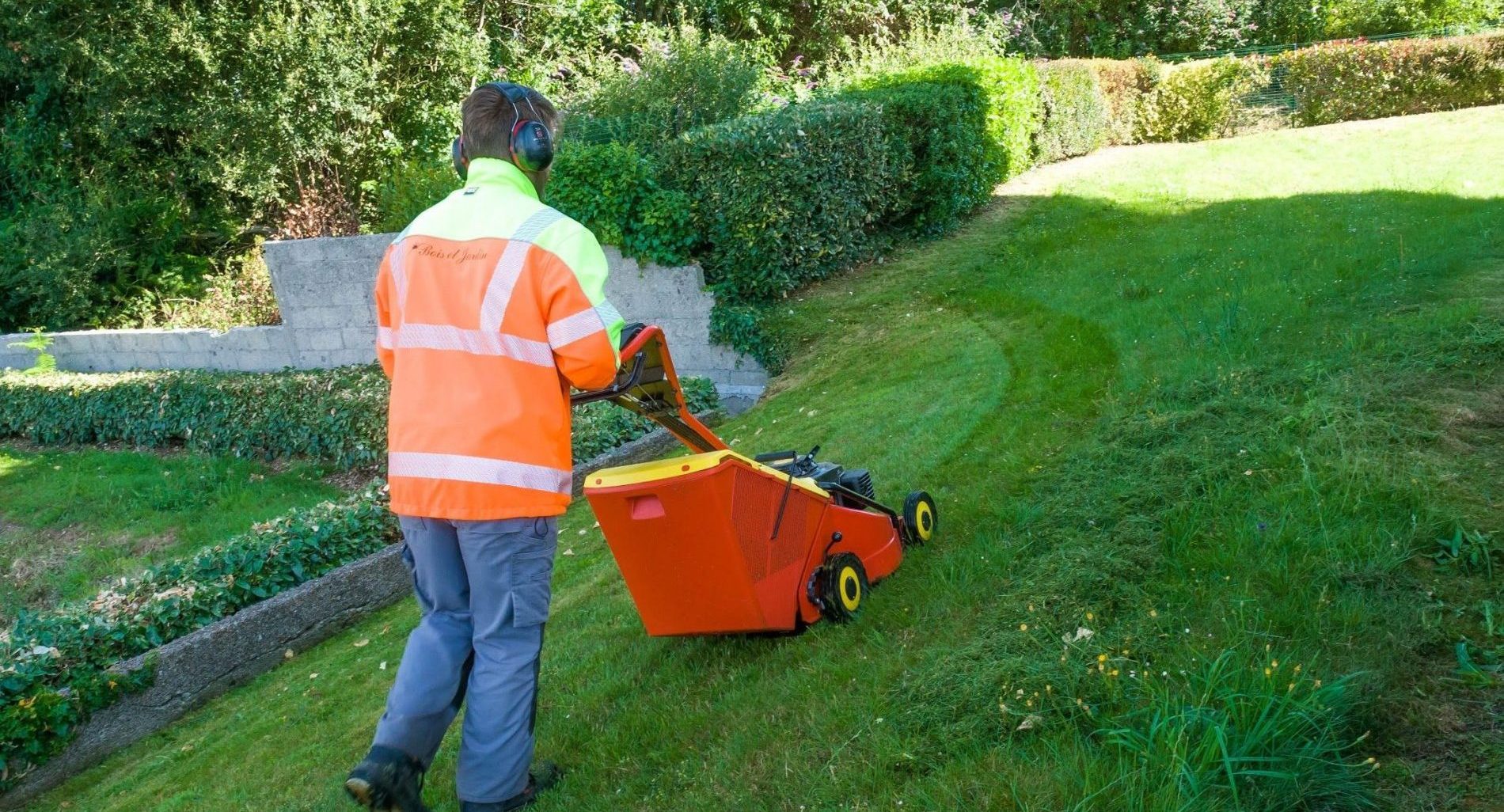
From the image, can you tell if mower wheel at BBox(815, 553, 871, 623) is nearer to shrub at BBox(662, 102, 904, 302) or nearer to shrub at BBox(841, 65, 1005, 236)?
shrub at BBox(662, 102, 904, 302)

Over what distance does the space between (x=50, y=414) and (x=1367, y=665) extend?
14.5 m

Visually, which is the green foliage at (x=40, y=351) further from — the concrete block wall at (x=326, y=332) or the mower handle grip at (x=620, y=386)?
the mower handle grip at (x=620, y=386)

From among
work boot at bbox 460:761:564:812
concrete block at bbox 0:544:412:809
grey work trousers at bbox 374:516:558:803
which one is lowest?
concrete block at bbox 0:544:412:809

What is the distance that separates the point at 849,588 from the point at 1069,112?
14.2 m

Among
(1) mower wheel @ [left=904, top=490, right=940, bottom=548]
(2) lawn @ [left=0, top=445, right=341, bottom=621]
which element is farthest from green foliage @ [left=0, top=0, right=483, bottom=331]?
(1) mower wheel @ [left=904, top=490, right=940, bottom=548]

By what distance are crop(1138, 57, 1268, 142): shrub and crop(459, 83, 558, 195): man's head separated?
18.4 meters

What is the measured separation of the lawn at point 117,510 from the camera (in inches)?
358

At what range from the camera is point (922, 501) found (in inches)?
210

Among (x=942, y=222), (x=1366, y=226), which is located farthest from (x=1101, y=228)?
(x=1366, y=226)

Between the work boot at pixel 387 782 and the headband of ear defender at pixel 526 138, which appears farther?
the headband of ear defender at pixel 526 138

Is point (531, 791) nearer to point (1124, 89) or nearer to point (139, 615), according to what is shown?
point (139, 615)

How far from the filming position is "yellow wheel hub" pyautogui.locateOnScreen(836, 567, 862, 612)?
4.57 metres

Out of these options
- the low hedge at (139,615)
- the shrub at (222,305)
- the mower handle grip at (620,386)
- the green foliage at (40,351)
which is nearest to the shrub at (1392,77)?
the shrub at (222,305)

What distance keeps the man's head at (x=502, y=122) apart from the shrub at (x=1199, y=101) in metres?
18.4
